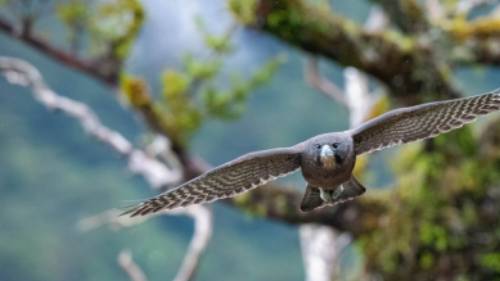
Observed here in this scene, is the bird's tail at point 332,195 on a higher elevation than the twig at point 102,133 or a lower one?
lower

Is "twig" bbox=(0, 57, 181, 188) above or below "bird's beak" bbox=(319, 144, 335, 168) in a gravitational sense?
above

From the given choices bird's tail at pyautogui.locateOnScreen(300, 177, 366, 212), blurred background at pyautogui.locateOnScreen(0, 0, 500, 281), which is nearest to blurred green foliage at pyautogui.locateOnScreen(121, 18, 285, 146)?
blurred background at pyautogui.locateOnScreen(0, 0, 500, 281)

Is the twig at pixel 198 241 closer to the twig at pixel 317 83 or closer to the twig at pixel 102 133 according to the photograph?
the twig at pixel 102 133

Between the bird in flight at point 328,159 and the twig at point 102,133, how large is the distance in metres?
2.78

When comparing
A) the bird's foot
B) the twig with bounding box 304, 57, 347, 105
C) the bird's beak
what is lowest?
the bird's beak

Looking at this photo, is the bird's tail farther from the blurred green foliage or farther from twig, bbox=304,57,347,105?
twig, bbox=304,57,347,105

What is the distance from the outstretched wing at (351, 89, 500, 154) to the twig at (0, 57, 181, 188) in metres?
2.85

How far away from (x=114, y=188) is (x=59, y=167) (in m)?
0.85

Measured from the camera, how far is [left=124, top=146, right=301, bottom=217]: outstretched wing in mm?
2973

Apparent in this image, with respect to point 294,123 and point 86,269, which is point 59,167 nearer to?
point 86,269

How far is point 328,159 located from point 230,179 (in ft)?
2.01

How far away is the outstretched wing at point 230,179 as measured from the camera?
2.97 metres

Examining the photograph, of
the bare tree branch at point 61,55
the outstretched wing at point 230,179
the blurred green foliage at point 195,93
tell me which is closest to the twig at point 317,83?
the blurred green foliage at point 195,93

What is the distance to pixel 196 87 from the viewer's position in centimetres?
579
